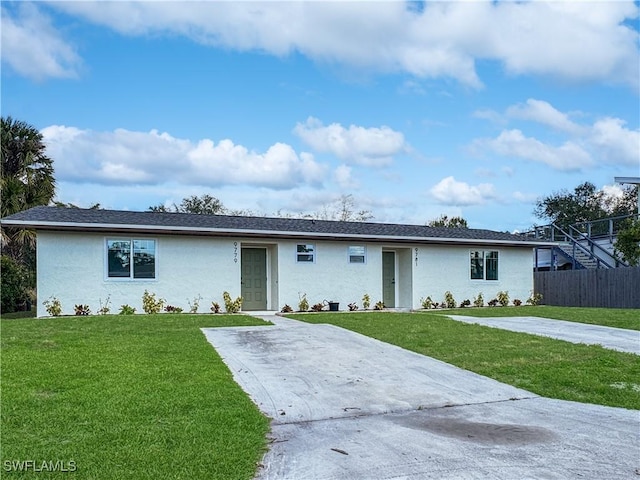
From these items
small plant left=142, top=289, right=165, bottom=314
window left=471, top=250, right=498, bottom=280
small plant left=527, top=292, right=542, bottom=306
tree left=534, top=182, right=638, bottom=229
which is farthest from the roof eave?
tree left=534, top=182, right=638, bottom=229

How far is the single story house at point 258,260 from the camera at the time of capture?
14516 millimetres

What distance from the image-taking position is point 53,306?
1428 centimetres

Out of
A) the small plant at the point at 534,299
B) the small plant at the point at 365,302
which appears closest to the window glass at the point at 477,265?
the small plant at the point at 534,299

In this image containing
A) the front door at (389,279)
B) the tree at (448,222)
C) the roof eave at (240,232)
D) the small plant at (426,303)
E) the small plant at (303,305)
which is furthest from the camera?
the tree at (448,222)

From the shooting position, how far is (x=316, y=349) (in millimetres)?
9047

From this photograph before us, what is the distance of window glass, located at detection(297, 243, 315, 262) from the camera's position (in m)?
17.4

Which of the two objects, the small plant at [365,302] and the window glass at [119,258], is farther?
the small plant at [365,302]

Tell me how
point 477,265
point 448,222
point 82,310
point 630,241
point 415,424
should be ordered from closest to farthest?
point 415,424 → point 82,310 → point 630,241 → point 477,265 → point 448,222

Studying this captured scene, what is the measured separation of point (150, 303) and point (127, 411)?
1088 cm

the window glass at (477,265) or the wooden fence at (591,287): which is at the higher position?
the window glass at (477,265)

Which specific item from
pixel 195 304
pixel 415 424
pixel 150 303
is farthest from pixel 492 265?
pixel 415 424

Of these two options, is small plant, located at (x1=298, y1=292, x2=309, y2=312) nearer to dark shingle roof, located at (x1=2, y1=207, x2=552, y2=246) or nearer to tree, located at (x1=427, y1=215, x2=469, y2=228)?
dark shingle roof, located at (x1=2, y1=207, x2=552, y2=246)

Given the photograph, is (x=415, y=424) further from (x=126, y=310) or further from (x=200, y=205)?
(x=200, y=205)

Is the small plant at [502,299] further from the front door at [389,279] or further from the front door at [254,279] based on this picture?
the front door at [254,279]
